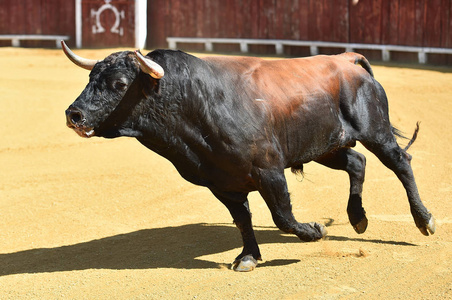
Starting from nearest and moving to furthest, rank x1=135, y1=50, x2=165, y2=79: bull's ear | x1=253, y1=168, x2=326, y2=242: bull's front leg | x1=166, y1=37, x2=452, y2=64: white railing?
x1=135, y1=50, x2=165, y2=79: bull's ear → x1=253, y1=168, x2=326, y2=242: bull's front leg → x1=166, y1=37, x2=452, y2=64: white railing

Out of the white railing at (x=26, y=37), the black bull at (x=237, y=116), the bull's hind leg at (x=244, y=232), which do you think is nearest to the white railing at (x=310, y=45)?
the white railing at (x=26, y=37)

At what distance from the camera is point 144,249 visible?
5629 mm

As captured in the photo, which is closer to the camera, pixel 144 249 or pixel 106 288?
pixel 106 288

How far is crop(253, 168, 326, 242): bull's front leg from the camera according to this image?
4.90 meters

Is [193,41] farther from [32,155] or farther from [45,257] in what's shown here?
[45,257]

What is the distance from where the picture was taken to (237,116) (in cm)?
485

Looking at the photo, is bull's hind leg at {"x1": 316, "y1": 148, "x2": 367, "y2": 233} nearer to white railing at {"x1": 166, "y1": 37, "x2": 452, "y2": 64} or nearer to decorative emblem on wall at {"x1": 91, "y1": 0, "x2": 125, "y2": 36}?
white railing at {"x1": 166, "y1": 37, "x2": 452, "y2": 64}

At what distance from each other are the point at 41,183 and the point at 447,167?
4.12 metres

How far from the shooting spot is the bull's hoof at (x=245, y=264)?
195 inches

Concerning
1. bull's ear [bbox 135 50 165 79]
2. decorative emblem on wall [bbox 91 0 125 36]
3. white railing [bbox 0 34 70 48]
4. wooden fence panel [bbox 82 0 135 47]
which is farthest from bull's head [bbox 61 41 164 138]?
white railing [bbox 0 34 70 48]

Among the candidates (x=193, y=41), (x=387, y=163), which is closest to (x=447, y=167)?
(x=387, y=163)

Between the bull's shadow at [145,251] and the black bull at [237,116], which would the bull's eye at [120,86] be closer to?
the black bull at [237,116]

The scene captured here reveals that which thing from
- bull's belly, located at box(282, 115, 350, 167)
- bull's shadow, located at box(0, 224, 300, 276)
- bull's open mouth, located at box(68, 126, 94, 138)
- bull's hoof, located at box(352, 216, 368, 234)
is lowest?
bull's shadow, located at box(0, 224, 300, 276)

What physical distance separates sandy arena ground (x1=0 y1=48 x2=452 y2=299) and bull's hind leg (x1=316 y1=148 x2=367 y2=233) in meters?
0.14
